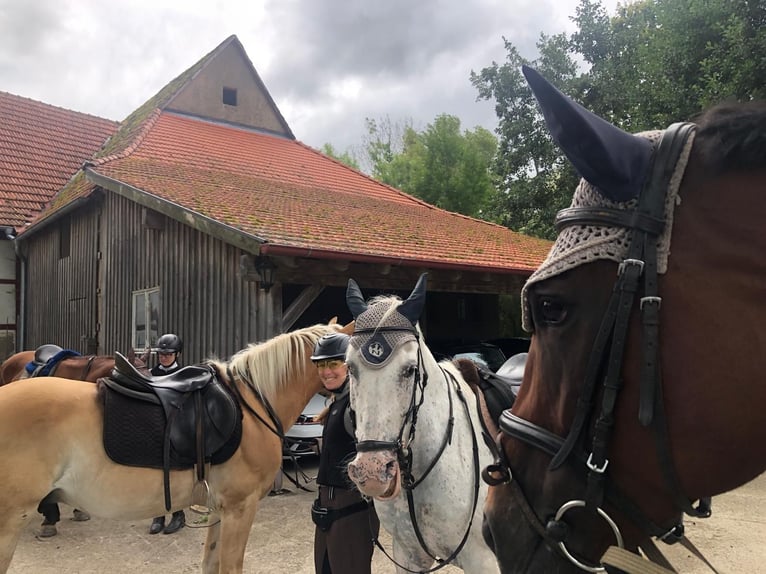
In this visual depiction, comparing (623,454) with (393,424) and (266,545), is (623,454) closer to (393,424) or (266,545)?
(393,424)

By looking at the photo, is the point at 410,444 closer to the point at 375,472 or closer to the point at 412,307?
the point at 375,472

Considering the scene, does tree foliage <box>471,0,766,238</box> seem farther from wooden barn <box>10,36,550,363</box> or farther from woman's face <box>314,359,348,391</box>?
woman's face <box>314,359,348,391</box>

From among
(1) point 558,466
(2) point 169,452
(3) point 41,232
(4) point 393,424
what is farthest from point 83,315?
(1) point 558,466

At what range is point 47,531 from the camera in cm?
541

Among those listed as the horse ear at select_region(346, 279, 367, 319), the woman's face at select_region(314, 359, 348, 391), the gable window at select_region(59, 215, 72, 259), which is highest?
the gable window at select_region(59, 215, 72, 259)

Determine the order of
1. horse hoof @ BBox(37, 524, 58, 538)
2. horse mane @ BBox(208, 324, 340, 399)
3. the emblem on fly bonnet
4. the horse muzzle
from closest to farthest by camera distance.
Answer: the horse muzzle < the emblem on fly bonnet < horse mane @ BBox(208, 324, 340, 399) < horse hoof @ BBox(37, 524, 58, 538)

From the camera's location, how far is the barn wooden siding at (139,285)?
7.70 m

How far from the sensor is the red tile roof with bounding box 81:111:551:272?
726 cm

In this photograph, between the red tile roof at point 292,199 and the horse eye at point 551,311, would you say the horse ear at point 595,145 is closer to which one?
the horse eye at point 551,311

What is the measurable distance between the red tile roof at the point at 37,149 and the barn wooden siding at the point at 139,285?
1376mm

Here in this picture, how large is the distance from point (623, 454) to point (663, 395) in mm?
120

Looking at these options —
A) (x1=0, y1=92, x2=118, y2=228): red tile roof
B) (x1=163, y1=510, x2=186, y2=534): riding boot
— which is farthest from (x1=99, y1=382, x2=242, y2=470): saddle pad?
(x1=0, y1=92, x2=118, y2=228): red tile roof

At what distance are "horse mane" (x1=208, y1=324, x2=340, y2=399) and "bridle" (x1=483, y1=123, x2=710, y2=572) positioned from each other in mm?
3493

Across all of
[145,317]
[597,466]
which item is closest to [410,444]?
[597,466]
